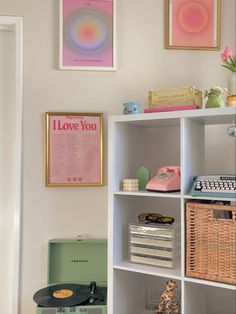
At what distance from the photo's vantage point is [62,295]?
1511mm

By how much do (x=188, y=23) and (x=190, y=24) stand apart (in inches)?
0.4

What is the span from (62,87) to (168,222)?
2.78 ft

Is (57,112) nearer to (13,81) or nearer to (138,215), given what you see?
(13,81)

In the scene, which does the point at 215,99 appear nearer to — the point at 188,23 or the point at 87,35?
the point at 188,23

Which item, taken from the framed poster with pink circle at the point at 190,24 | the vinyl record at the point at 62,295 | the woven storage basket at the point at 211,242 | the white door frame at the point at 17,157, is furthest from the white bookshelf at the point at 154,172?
the white door frame at the point at 17,157

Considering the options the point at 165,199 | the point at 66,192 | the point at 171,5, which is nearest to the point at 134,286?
the point at 165,199

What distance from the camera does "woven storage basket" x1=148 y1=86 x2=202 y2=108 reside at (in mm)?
1400

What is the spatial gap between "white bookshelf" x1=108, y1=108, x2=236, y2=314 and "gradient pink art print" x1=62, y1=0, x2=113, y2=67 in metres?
0.44

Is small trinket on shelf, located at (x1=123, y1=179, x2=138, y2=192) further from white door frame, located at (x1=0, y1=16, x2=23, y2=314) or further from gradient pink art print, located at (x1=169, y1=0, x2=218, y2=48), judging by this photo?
gradient pink art print, located at (x1=169, y1=0, x2=218, y2=48)

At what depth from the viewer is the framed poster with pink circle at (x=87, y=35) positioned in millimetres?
1738

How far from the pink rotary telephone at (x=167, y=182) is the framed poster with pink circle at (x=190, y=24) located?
68 centimetres

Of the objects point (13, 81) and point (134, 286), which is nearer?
point (134, 286)

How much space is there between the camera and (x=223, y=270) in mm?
1246

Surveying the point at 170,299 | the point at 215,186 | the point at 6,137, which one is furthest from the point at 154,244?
the point at 6,137
